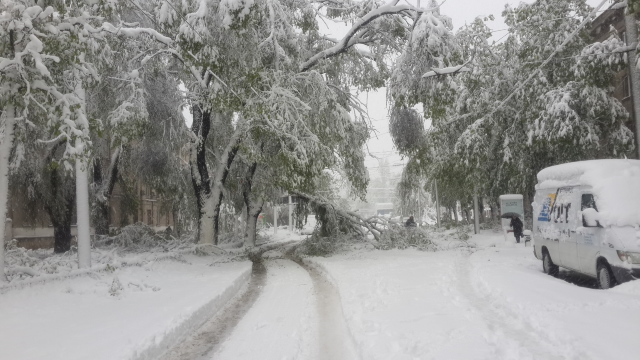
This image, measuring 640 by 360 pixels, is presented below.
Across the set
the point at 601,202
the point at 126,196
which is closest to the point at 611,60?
the point at 601,202

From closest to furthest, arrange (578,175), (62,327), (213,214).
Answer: (62,327) → (578,175) → (213,214)

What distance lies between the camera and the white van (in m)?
8.59

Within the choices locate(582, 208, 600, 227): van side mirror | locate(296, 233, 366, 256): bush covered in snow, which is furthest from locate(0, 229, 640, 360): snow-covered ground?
locate(296, 233, 366, 256): bush covered in snow

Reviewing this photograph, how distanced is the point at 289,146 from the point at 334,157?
199 cm

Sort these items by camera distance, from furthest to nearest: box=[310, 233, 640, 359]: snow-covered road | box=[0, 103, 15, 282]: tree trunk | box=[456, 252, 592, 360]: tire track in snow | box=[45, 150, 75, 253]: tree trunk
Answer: box=[45, 150, 75, 253]: tree trunk → box=[0, 103, 15, 282]: tree trunk → box=[310, 233, 640, 359]: snow-covered road → box=[456, 252, 592, 360]: tire track in snow

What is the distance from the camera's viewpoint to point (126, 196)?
23.0 meters

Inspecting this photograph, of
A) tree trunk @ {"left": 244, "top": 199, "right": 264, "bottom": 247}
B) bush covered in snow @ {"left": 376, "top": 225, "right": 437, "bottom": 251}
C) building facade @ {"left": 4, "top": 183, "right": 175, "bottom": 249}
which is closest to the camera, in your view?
building facade @ {"left": 4, "top": 183, "right": 175, "bottom": 249}

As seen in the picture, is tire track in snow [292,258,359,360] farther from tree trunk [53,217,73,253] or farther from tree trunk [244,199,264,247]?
tree trunk [244,199,264,247]

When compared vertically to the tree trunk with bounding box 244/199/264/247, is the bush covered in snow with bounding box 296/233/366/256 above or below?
below

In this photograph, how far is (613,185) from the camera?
9.45 meters

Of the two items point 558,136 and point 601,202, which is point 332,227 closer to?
point 558,136

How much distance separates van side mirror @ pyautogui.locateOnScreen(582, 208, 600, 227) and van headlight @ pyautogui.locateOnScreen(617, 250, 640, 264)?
79cm

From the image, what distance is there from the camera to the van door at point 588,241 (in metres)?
9.20

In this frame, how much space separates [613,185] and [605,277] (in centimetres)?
184
